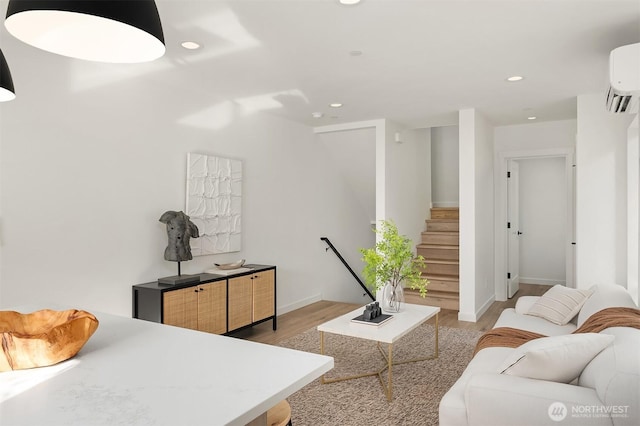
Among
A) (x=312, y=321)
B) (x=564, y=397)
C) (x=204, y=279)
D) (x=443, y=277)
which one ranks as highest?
(x=204, y=279)

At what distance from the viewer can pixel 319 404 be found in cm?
295

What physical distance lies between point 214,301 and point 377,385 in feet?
5.46

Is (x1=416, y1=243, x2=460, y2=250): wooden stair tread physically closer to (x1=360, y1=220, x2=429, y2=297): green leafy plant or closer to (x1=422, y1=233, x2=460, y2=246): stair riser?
(x1=422, y1=233, x2=460, y2=246): stair riser

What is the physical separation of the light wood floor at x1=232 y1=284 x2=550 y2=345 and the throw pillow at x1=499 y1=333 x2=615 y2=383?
2.92 meters

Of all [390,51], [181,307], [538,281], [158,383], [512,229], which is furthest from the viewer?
[538,281]

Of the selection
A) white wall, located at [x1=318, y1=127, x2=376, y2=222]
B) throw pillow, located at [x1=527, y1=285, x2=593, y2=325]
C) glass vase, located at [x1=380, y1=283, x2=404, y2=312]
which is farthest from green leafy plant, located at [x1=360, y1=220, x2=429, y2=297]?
white wall, located at [x1=318, y1=127, x2=376, y2=222]

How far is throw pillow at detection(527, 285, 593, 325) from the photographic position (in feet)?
11.1

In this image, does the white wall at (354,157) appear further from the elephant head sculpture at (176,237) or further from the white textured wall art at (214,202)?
the elephant head sculpture at (176,237)

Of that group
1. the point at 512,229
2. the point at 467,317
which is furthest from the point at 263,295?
the point at 512,229

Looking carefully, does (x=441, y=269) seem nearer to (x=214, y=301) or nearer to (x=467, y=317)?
(x=467, y=317)

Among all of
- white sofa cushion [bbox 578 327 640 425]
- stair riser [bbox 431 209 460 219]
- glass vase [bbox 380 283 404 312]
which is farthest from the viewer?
stair riser [bbox 431 209 460 219]

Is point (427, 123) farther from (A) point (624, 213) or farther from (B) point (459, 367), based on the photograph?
(B) point (459, 367)

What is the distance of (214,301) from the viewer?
4098 mm

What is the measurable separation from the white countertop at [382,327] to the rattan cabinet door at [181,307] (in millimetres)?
1223
